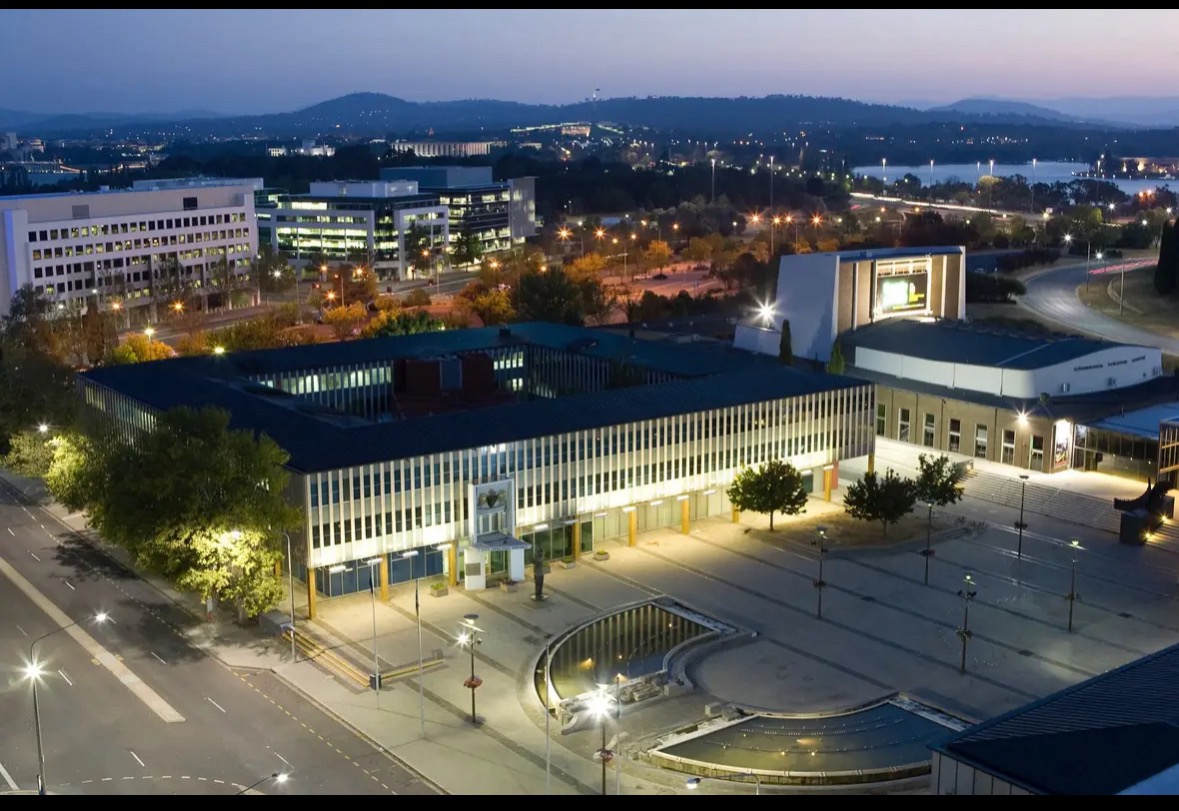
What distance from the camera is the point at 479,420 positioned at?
172 ft

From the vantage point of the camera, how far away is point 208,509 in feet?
145

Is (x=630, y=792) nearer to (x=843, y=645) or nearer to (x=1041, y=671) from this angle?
(x=843, y=645)

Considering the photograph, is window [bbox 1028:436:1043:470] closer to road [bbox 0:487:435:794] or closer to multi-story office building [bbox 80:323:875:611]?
multi-story office building [bbox 80:323:875:611]

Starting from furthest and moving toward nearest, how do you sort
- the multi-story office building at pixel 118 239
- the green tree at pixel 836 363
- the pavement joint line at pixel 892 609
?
1. the multi-story office building at pixel 118 239
2. the green tree at pixel 836 363
3. the pavement joint line at pixel 892 609

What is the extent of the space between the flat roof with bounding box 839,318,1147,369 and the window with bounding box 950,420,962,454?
13.5ft

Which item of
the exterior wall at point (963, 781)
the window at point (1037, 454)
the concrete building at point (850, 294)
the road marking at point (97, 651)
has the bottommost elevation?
the road marking at point (97, 651)

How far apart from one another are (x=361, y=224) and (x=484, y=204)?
27290 mm

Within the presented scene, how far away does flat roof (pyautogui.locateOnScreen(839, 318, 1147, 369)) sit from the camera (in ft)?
234

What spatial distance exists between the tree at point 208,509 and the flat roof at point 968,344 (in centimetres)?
4339

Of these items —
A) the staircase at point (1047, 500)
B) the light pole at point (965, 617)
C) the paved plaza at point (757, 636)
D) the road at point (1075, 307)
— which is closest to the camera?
the paved plaza at point (757, 636)

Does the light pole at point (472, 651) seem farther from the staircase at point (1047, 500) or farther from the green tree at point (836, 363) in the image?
the green tree at point (836, 363)

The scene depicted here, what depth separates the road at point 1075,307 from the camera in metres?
94.8

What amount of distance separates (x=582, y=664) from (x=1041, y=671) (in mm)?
15015

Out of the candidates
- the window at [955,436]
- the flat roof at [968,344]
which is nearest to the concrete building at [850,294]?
the flat roof at [968,344]
